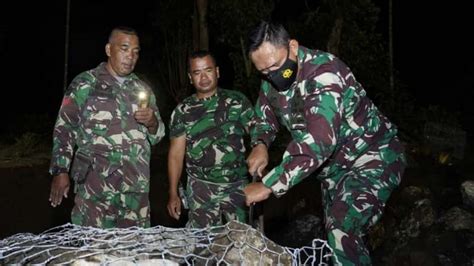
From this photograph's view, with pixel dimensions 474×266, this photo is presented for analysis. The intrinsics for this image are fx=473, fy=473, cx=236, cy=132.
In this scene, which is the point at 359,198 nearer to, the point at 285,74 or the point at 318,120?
the point at 318,120

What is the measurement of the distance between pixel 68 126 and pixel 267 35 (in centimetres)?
182

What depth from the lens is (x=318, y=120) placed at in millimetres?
2363

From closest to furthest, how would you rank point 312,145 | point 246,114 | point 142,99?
point 312,145, point 142,99, point 246,114

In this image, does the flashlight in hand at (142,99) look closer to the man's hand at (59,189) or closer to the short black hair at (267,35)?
the man's hand at (59,189)

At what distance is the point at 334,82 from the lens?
248cm

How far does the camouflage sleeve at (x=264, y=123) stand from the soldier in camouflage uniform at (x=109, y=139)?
0.92m

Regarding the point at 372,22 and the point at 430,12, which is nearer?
the point at 372,22

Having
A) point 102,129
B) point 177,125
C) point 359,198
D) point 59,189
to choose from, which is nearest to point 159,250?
point 359,198

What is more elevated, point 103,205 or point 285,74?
point 285,74

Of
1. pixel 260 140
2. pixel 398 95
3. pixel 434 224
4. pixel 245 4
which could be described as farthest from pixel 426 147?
pixel 260 140

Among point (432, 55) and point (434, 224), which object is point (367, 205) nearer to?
point (434, 224)

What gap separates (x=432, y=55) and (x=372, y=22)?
3.91m

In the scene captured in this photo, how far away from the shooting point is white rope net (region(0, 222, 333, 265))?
2.08 meters

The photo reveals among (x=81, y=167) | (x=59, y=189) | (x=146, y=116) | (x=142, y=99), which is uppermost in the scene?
(x=142, y=99)
